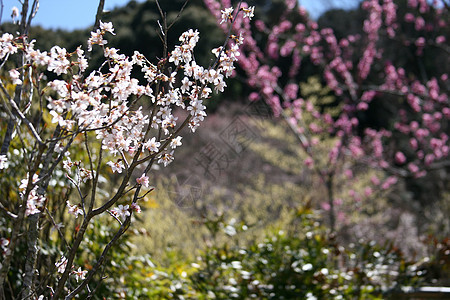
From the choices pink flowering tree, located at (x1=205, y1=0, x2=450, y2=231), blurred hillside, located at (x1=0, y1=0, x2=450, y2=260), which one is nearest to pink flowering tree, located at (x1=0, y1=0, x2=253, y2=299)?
pink flowering tree, located at (x1=205, y1=0, x2=450, y2=231)

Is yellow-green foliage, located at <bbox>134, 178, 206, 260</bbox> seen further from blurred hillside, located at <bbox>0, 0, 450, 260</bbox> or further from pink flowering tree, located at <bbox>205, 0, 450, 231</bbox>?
pink flowering tree, located at <bbox>205, 0, 450, 231</bbox>

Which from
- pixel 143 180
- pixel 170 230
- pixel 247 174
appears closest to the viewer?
pixel 143 180

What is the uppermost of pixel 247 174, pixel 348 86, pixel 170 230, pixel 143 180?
pixel 247 174

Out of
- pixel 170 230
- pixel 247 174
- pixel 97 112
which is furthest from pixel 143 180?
pixel 247 174

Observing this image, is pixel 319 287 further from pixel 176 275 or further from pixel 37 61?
pixel 37 61

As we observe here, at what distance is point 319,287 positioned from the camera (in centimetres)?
228

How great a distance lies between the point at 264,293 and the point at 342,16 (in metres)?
9.58

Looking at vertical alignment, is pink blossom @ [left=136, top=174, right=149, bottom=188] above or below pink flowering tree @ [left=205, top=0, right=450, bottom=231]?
below

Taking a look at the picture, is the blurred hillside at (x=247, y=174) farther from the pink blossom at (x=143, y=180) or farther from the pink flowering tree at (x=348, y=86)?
the pink blossom at (x=143, y=180)

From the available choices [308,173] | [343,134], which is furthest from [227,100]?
[343,134]

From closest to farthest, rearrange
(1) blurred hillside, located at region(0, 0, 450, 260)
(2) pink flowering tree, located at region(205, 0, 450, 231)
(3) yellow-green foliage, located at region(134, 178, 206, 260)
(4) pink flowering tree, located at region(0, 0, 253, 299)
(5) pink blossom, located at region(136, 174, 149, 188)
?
(4) pink flowering tree, located at region(0, 0, 253, 299) < (5) pink blossom, located at region(136, 174, 149, 188) < (3) yellow-green foliage, located at region(134, 178, 206, 260) < (2) pink flowering tree, located at region(205, 0, 450, 231) < (1) blurred hillside, located at region(0, 0, 450, 260)

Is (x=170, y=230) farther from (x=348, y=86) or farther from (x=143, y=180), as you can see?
(x=143, y=180)

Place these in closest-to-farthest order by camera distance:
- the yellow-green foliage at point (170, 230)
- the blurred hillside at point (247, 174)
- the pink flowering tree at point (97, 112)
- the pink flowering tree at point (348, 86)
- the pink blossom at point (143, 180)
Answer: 1. the pink flowering tree at point (97, 112)
2. the pink blossom at point (143, 180)
3. the yellow-green foliage at point (170, 230)
4. the pink flowering tree at point (348, 86)
5. the blurred hillside at point (247, 174)

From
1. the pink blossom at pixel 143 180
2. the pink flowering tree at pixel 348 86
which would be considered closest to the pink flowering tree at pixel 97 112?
the pink blossom at pixel 143 180
